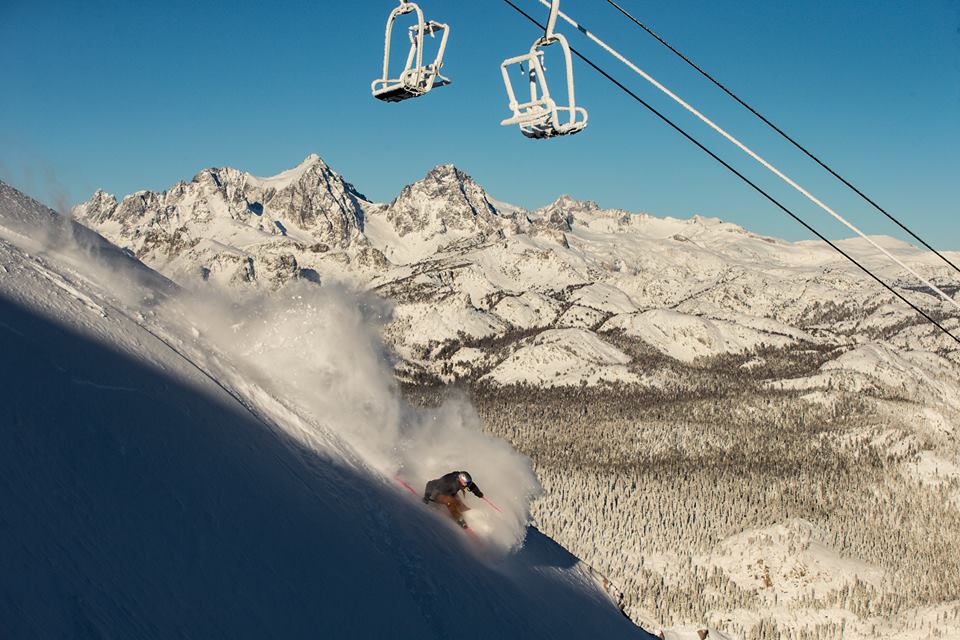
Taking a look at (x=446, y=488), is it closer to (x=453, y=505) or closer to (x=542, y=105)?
(x=453, y=505)

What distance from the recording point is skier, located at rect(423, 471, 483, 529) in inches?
1040

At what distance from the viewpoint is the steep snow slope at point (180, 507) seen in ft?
39.0

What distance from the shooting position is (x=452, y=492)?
26.5m

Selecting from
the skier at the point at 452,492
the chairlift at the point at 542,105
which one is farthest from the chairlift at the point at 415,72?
the skier at the point at 452,492

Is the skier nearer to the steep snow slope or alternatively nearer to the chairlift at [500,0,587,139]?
the steep snow slope

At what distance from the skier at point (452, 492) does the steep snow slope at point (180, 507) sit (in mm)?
986

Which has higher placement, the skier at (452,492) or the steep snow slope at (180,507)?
the skier at (452,492)

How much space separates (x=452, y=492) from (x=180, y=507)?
1265 cm

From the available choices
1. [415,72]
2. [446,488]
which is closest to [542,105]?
[415,72]

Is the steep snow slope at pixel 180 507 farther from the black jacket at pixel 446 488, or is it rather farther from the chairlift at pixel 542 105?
A: the chairlift at pixel 542 105

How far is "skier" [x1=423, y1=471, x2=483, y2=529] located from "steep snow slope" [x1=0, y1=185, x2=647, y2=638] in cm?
99

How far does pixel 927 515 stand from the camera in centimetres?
17850

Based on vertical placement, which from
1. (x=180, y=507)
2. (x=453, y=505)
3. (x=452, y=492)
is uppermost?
(x=452, y=492)

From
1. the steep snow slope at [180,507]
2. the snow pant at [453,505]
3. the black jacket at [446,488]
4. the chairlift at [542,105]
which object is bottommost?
the steep snow slope at [180,507]
